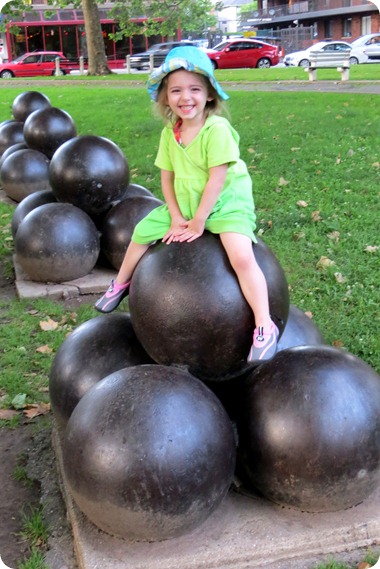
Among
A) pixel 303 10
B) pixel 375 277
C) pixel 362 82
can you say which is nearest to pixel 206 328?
pixel 375 277

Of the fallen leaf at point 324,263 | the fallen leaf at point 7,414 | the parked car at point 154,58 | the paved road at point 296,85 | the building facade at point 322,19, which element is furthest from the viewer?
the building facade at point 322,19

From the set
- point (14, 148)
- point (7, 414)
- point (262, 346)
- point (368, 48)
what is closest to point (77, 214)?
point (7, 414)

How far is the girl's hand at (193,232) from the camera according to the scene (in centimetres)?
376

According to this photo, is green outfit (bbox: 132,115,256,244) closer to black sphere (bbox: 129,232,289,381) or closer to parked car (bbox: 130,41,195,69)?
black sphere (bbox: 129,232,289,381)

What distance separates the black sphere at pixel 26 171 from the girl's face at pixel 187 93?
655 cm

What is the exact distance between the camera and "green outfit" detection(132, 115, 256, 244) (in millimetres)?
3783

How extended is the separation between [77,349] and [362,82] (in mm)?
18763

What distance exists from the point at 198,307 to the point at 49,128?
705 cm

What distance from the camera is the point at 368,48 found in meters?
39.0

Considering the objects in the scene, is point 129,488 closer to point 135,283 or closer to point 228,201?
point 135,283

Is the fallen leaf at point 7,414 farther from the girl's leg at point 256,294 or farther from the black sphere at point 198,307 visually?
the girl's leg at point 256,294

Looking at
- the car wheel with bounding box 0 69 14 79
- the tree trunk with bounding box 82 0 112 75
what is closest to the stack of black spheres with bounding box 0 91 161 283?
the tree trunk with bounding box 82 0 112 75

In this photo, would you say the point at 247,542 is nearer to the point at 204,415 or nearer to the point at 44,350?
the point at 204,415

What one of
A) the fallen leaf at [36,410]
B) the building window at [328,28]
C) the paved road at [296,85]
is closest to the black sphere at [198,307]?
the fallen leaf at [36,410]
